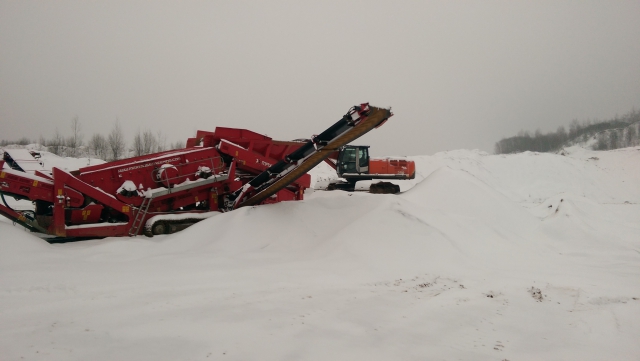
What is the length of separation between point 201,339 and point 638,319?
4.49m

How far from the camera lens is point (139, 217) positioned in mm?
7473

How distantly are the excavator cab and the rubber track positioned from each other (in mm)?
9276

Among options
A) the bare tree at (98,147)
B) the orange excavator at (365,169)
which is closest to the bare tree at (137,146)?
the bare tree at (98,147)

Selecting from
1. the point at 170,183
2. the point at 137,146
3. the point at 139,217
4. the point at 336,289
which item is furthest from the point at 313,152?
the point at 137,146

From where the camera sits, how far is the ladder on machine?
7.38m

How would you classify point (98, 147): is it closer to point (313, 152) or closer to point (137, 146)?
point (137, 146)

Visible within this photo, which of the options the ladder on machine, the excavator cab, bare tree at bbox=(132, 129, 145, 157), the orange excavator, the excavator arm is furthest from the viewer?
bare tree at bbox=(132, 129, 145, 157)

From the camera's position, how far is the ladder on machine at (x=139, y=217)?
7383 millimetres

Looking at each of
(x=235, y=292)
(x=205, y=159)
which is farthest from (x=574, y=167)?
(x=235, y=292)

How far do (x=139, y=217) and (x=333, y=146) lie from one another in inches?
172

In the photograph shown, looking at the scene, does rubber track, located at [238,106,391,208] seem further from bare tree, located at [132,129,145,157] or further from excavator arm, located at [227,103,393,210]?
bare tree, located at [132,129,145,157]

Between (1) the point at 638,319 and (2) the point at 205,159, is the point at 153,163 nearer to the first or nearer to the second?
(2) the point at 205,159

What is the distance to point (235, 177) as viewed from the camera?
8742 millimetres

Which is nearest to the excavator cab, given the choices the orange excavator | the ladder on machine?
the orange excavator
